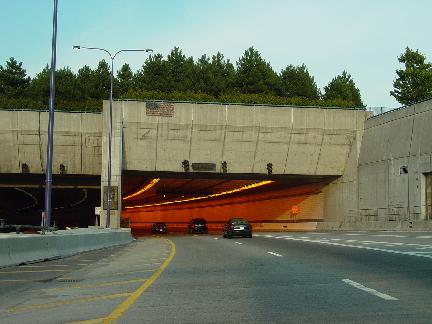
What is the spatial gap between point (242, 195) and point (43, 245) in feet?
209

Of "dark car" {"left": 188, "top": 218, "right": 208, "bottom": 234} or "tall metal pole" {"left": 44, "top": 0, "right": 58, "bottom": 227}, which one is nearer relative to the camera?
"tall metal pole" {"left": 44, "top": 0, "right": 58, "bottom": 227}

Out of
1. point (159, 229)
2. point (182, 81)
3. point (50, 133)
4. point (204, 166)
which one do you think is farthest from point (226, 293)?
point (182, 81)

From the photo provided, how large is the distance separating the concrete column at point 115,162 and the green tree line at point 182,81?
45.3 meters

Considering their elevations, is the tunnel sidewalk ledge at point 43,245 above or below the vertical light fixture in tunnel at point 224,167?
below

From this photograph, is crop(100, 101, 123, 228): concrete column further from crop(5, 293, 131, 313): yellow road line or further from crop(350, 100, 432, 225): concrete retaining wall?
crop(5, 293, 131, 313): yellow road line

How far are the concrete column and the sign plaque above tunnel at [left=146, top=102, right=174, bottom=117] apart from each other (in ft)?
8.06

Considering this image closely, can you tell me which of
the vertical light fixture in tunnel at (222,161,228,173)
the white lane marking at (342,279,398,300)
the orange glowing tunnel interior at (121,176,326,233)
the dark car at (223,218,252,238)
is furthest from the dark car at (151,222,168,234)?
the white lane marking at (342,279,398,300)

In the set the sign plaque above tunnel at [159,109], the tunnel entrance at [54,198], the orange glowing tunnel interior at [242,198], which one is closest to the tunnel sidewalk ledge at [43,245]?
the sign plaque above tunnel at [159,109]

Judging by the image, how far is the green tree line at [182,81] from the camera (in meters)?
106

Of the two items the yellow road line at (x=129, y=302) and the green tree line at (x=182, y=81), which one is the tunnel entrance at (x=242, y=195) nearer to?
the green tree line at (x=182, y=81)

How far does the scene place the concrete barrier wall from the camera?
55.9 meters

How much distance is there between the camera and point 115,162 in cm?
5516

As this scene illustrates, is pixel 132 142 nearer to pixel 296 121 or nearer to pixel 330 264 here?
pixel 296 121

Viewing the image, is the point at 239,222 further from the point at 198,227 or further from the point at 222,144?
the point at 198,227
